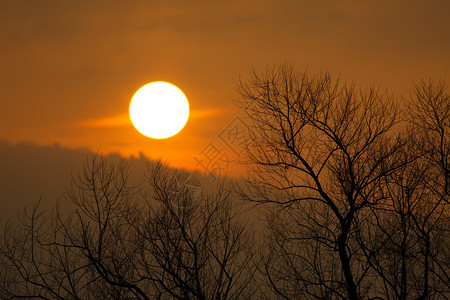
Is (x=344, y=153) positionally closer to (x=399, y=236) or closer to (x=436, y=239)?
(x=399, y=236)

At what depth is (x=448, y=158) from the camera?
9.91m

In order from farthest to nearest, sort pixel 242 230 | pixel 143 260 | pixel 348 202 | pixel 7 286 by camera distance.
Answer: pixel 7 286, pixel 242 230, pixel 143 260, pixel 348 202

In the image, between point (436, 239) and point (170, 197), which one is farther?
point (436, 239)

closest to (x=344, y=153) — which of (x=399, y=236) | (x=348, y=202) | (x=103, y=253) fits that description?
(x=348, y=202)

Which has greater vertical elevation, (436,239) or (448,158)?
(448,158)

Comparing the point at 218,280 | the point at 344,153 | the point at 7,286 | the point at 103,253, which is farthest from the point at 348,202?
the point at 7,286

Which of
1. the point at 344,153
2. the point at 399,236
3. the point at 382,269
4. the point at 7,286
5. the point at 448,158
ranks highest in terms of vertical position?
the point at 448,158

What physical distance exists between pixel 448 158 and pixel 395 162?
2.23 m

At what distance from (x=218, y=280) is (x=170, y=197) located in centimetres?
179

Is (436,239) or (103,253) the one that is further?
(436,239)

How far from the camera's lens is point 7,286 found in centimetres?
1039

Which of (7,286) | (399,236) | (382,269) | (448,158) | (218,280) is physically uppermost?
(448,158)

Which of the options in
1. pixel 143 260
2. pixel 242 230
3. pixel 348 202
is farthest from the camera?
pixel 242 230

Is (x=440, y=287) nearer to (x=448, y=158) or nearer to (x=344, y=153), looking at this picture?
(x=448, y=158)
